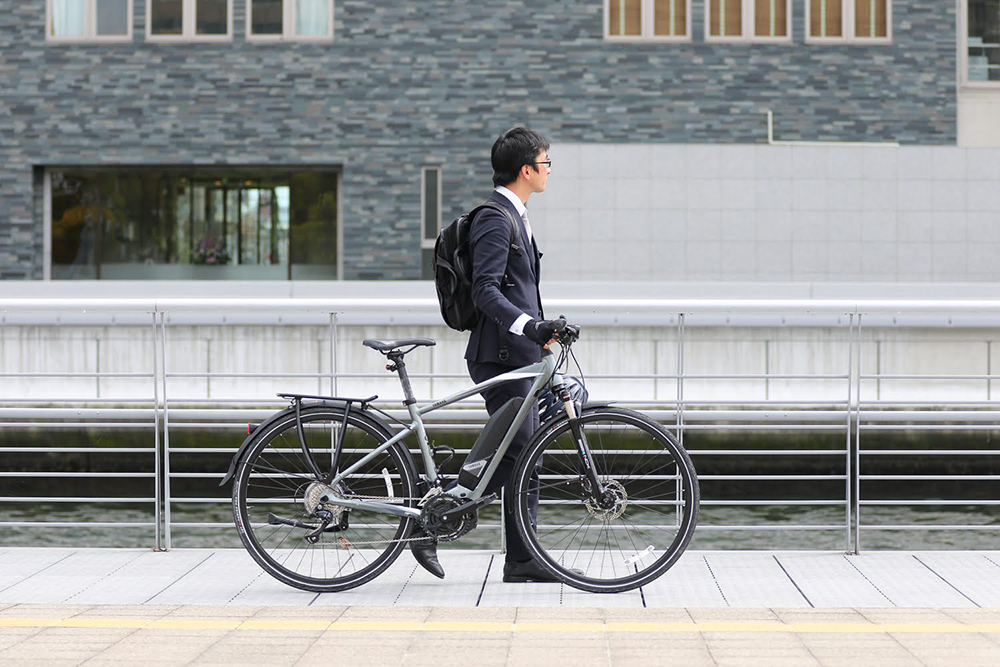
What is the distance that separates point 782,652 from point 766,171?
61.0 feet

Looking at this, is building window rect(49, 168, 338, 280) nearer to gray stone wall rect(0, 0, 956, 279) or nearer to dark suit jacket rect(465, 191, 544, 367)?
gray stone wall rect(0, 0, 956, 279)

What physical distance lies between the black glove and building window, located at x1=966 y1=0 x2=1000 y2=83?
22.8 meters

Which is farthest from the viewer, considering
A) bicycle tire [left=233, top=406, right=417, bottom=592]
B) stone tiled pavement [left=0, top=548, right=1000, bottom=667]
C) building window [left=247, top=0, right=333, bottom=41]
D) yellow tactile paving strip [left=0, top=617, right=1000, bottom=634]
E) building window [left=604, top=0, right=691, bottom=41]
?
building window [left=247, top=0, right=333, bottom=41]

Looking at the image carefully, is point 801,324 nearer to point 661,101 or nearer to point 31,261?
point 661,101

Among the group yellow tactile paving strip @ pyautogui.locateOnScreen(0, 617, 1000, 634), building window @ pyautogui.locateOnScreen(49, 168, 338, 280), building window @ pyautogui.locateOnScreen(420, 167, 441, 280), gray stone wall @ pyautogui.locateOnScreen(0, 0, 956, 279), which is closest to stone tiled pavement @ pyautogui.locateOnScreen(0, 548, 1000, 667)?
yellow tactile paving strip @ pyautogui.locateOnScreen(0, 617, 1000, 634)

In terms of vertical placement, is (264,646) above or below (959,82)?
below

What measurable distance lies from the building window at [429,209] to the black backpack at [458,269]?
19545 millimetres

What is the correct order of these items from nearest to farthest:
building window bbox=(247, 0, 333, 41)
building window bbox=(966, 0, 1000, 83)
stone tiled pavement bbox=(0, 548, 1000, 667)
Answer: stone tiled pavement bbox=(0, 548, 1000, 667), building window bbox=(247, 0, 333, 41), building window bbox=(966, 0, 1000, 83)

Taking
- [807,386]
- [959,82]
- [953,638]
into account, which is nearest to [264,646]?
[953,638]

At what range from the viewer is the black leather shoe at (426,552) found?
553cm

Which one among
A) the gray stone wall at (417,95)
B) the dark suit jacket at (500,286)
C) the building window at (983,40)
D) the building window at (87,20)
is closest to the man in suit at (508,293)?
the dark suit jacket at (500,286)

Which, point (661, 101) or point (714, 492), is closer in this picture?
point (714, 492)

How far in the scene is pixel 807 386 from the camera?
13.8 m

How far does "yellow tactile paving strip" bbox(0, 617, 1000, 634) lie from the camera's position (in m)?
4.82
